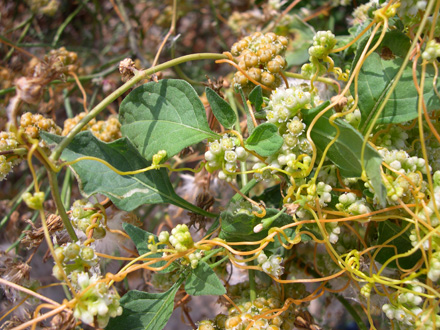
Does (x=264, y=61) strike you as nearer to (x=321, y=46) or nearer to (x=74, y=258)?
(x=321, y=46)

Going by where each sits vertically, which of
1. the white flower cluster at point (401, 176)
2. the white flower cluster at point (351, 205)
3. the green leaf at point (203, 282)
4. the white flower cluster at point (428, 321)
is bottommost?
the white flower cluster at point (428, 321)

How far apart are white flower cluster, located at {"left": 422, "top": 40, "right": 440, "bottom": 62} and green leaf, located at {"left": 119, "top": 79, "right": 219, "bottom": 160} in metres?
0.46

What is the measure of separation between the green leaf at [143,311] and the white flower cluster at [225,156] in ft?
0.89

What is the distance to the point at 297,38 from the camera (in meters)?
1.43

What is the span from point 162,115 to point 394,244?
24.4 inches

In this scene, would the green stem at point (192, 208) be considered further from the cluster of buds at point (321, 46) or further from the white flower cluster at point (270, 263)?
the cluster of buds at point (321, 46)

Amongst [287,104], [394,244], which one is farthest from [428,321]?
[287,104]

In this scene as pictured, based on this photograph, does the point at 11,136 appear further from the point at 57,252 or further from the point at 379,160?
the point at 379,160

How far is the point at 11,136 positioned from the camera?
3.14ft

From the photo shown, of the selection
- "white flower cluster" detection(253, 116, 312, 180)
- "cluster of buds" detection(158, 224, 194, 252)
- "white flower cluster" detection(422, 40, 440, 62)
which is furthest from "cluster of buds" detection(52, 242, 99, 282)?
"white flower cluster" detection(422, 40, 440, 62)

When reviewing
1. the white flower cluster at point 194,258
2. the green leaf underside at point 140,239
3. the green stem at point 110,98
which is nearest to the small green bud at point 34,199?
the green stem at point 110,98

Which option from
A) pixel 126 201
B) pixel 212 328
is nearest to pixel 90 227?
pixel 126 201

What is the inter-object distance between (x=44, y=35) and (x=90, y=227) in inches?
55.3

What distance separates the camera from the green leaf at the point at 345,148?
0.70 meters
